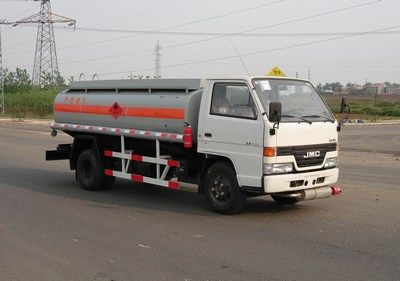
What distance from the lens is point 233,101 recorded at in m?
8.30

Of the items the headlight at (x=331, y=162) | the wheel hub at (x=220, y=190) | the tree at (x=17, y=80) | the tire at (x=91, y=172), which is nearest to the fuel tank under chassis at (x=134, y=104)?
the tire at (x=91, y=172)

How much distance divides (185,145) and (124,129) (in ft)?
5.97

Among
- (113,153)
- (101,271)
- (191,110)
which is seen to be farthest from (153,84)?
(101,271)

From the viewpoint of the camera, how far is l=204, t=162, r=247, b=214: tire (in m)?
8.10

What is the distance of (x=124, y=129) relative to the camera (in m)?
9.97

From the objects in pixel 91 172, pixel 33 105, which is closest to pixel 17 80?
pixel 33 105

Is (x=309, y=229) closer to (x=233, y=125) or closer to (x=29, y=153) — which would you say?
(x=233, y=125)

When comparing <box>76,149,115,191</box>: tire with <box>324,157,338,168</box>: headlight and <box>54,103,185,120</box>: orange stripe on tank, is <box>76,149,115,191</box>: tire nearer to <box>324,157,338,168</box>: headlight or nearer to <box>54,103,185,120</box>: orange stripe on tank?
<box>54,103,185,120</box>: orange stripe on tank

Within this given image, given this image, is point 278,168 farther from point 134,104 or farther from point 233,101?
point 134,104

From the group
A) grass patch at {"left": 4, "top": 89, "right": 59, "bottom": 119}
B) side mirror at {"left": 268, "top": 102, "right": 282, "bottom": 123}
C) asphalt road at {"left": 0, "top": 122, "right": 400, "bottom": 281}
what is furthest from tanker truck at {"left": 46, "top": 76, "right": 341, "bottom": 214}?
grass patch at {"left": 4, "top": 89, "right": 59, "bottom": 119}

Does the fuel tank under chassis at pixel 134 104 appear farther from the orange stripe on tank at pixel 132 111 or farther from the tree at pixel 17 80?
the tree at pixel 17 80

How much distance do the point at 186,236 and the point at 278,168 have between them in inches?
67.0

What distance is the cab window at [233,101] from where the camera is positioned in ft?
26.3

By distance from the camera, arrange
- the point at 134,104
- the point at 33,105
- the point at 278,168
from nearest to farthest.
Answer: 1. the point at 278,168
2. the point at 134,104
3. the point at 33,105
